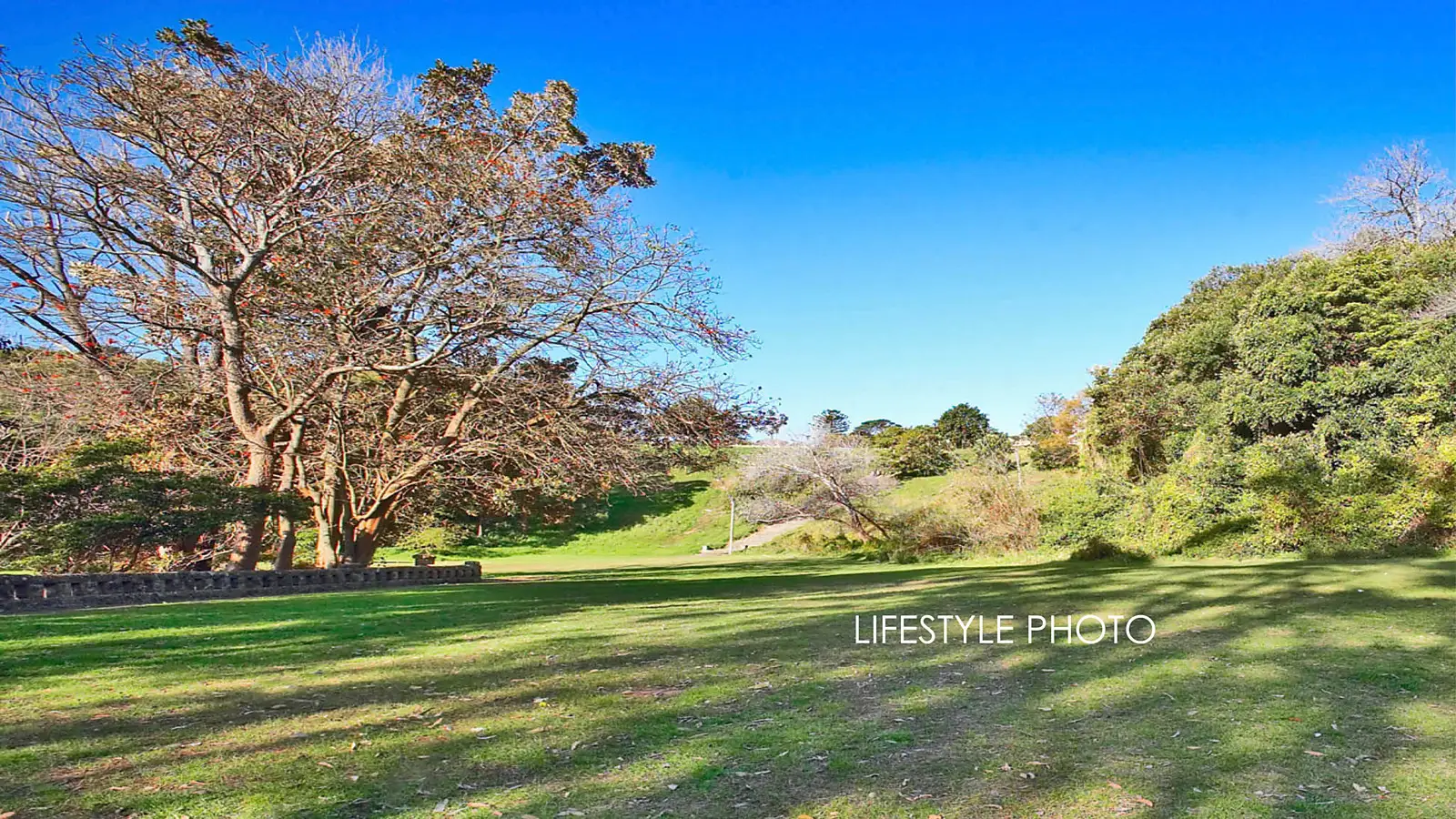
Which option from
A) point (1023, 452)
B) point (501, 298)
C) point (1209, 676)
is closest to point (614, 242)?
point (501, 298)

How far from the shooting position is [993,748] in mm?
3248

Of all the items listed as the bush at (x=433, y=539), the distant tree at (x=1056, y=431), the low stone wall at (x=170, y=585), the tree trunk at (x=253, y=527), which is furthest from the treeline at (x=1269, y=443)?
the tree trunk at (x=253, y=527)

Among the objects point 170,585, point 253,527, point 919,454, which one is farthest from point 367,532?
point 919,454

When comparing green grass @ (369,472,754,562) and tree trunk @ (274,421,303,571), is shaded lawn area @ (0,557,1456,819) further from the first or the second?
green grass @ (369,472,754,562)

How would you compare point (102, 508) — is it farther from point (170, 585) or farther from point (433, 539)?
point (433, 539)

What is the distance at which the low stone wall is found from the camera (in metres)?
8.37

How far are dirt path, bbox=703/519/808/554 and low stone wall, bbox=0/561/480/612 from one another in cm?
1927

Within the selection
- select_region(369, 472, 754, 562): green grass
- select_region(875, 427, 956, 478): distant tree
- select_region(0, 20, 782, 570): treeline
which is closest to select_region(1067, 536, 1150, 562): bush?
select_region(0, 20, 782, 570): treeline

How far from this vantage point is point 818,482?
26078 mm

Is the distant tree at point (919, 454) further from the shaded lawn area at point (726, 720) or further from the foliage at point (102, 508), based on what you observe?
the shaded lawn area at point (726, 720)

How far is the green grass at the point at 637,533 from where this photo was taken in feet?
115

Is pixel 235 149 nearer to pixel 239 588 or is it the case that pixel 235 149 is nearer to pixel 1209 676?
pixel 239 588

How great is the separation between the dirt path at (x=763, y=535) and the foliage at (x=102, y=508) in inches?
877

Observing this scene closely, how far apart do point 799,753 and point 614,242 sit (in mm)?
11291
